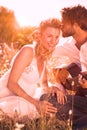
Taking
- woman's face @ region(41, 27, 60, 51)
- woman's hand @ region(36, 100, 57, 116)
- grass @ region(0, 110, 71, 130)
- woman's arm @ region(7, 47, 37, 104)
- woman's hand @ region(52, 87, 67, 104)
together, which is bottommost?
grass @ region(0, 110, 71, 130)

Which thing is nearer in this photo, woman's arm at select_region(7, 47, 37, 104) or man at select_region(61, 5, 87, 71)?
woman's arm at select_region(7, 47, 37, 104)

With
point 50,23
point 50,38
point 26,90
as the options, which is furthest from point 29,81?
point 50,23

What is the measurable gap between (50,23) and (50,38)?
120mm

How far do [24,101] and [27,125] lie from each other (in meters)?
0.19

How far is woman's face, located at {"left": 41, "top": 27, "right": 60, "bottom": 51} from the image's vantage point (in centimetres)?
334

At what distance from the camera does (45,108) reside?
130 inches

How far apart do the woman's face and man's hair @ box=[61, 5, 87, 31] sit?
144 mm

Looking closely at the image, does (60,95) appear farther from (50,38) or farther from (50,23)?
(50,23)

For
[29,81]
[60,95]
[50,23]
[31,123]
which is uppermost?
[50,23]

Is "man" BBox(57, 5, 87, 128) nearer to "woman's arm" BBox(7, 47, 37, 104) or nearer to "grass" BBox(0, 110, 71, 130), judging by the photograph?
"grass" BBox(0, 110, 71, 130)

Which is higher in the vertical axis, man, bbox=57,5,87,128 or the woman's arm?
man, bbox=57,5,87,128

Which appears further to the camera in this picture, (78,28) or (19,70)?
(78,28)

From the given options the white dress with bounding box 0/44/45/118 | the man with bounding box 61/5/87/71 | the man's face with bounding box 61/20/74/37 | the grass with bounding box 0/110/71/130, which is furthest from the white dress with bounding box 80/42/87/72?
the grass with bounding box 0/110/71/130

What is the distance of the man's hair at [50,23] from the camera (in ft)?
11.0
